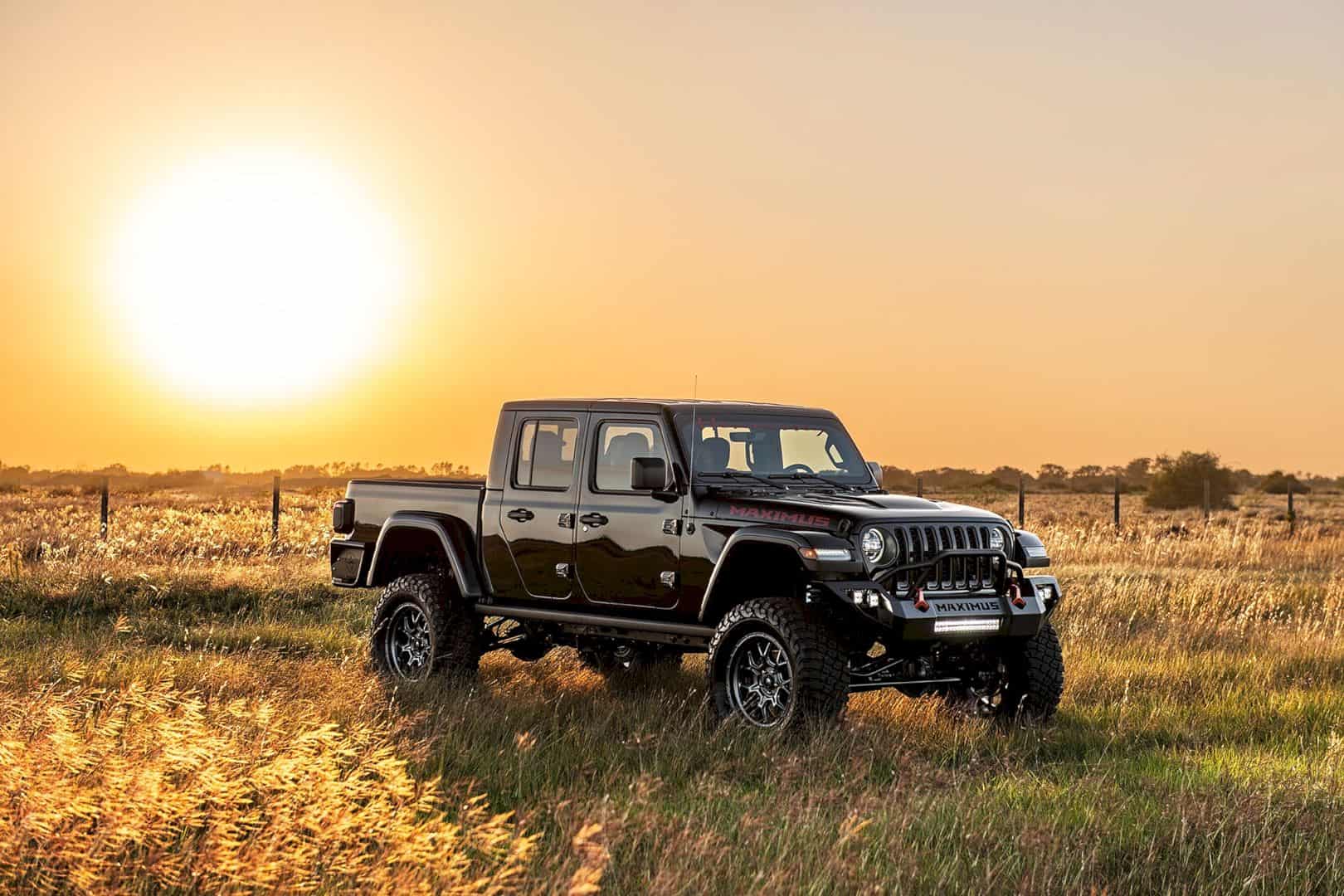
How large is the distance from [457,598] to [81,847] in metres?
6.57

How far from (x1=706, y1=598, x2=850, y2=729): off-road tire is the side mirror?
984 mm

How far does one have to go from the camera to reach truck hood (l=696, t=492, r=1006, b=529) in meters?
9.20

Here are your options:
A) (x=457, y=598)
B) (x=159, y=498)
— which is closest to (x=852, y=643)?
(x=457, y=598)

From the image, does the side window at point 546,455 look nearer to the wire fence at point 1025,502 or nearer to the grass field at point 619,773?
the grass field at point 619,773

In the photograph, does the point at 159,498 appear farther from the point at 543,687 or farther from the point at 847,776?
the point at 847,776

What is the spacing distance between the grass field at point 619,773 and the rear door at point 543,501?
901 mm

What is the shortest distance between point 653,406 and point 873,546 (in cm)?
206

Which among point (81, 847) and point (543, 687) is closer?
point (81, 847)

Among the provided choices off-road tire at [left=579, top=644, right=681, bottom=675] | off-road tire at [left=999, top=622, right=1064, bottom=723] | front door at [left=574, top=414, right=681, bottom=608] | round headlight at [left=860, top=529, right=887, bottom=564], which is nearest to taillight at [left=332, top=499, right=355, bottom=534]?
off-road tire at [left=579, top=644, right=681, bottom=675]

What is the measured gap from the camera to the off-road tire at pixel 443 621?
11477mm

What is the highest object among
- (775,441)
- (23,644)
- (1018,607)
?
(775,441)

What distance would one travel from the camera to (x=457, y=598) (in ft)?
38.6

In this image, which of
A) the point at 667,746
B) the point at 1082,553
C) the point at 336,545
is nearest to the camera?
the point at 667,746

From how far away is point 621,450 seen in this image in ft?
34.4
